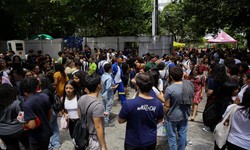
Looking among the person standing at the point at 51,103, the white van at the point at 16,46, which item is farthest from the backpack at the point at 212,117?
the white van at the point at 16,46

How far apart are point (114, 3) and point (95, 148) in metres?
16.4

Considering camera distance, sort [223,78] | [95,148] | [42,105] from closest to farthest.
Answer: [95,148] < [42,105] < [223,78]

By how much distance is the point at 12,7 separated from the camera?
1870 cm

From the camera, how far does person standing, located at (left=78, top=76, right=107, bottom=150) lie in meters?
2.88

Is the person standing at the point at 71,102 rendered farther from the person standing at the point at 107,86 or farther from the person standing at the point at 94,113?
the person standing at the point at 107,86

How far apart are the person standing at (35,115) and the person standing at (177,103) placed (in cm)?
188

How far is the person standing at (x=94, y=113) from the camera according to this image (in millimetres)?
2885

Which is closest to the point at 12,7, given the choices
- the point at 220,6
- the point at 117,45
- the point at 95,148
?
the point at 117,45

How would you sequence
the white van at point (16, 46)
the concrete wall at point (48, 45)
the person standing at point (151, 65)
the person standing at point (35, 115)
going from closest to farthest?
the person standing at point (35, 115) → the person standing at point (151, 65) → the white van at point (16, 46) → the concrete wall at point (48, 45)

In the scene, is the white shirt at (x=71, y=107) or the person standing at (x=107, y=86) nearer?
the white shirt at (x=71, y=107)

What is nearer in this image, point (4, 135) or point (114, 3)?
point (4, 135)

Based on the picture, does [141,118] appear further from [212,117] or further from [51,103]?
[51,103]

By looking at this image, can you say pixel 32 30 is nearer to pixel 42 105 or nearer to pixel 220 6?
pixel 220 6

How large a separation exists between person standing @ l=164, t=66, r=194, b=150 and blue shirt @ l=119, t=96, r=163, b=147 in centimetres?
83
